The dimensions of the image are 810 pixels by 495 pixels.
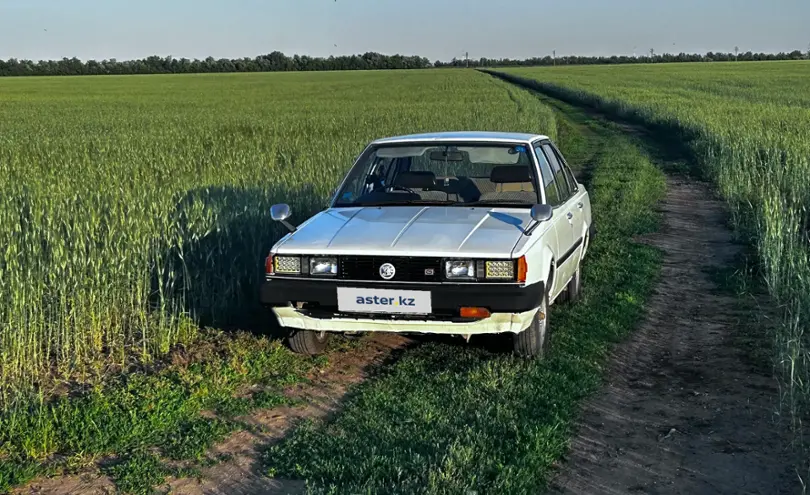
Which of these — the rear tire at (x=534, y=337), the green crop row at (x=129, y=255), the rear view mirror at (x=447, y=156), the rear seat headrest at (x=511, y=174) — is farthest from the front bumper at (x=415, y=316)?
the rear view mirror at (x=447, y=156)

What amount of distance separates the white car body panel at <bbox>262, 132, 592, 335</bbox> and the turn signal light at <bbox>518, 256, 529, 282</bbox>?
31mm

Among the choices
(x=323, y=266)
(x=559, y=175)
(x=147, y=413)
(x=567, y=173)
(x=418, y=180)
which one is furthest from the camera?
(x=567, y=173)

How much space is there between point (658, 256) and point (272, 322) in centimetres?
451

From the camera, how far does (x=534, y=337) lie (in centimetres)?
525

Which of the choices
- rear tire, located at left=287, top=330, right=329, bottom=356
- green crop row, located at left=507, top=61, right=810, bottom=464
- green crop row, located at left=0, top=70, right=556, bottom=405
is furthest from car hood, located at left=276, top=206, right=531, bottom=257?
green crop row, located at left=507, top=61, right=810, bottom=464

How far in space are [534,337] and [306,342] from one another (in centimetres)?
155

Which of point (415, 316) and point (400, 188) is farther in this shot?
point (400, 188)

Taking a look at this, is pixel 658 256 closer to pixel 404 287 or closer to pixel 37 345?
pixel 404 287

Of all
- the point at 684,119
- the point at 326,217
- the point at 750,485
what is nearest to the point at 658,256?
the point at 326,217

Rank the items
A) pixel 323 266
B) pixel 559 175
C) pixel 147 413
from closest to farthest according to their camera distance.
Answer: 1. pixel 147 413
2. pixel 323 266
3. pixel 559 175

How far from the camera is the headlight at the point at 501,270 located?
4871 millimetres

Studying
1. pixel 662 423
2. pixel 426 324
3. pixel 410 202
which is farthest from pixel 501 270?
pixel 410 202

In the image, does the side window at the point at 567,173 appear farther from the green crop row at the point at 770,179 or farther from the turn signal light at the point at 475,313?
the turn signal light at the point at 475,313

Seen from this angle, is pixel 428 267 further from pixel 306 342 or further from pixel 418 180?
pixel 418 180
